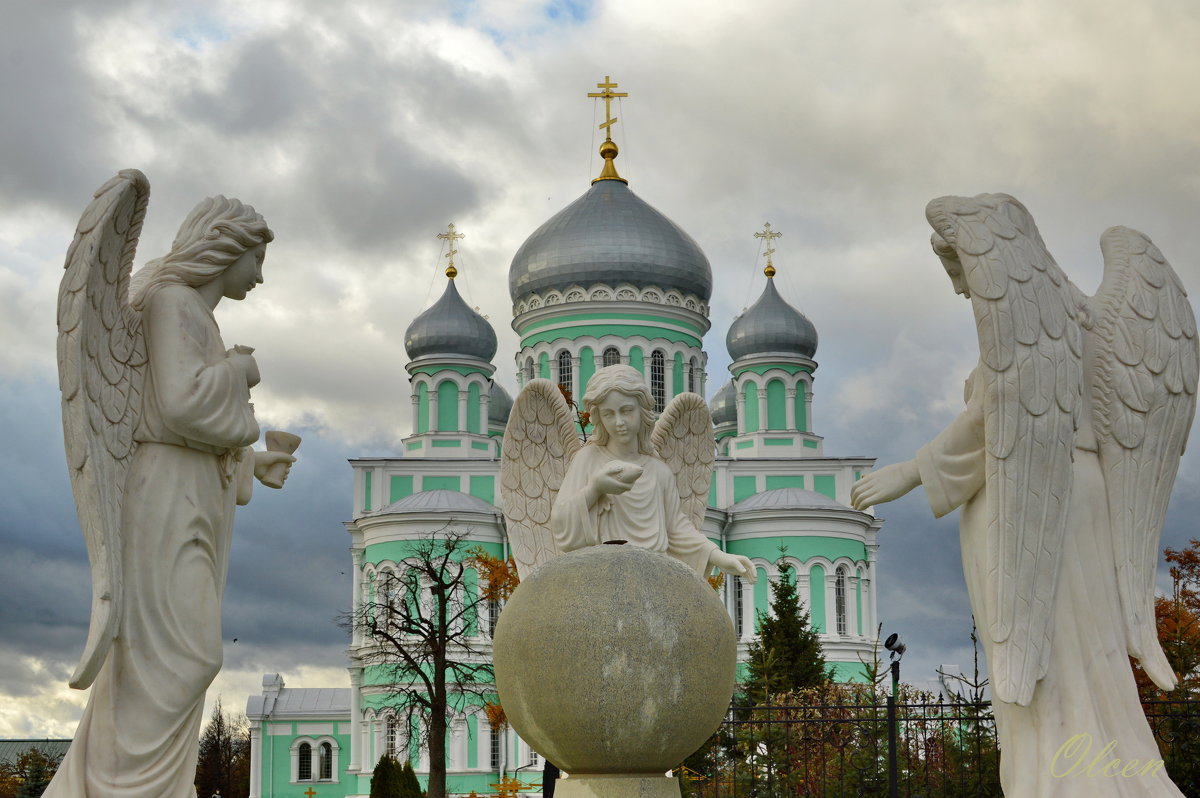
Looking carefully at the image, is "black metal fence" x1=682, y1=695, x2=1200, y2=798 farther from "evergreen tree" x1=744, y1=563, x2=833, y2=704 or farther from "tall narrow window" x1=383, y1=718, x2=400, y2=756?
"tall narrow window" x1=383, y1=718, x2=400, y2=756

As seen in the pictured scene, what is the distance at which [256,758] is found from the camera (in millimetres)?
47094

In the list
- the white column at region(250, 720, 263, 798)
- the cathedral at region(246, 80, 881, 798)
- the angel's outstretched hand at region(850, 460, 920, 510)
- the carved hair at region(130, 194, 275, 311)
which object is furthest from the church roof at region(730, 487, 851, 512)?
the carved hair at region(130, 194, 275, 311)

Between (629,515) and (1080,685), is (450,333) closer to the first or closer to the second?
(629,515)

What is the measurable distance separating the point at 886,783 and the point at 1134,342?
23.6ft

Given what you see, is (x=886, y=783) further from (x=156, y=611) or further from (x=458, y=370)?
(x=458, y=370)

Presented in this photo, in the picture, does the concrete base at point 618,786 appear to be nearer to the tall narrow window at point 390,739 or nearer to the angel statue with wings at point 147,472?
the angel statue with wings at point 147,472

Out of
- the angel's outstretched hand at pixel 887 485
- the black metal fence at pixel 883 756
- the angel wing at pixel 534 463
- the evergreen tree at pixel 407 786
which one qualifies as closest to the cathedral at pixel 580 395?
the evergreen tree at pixel 407 786

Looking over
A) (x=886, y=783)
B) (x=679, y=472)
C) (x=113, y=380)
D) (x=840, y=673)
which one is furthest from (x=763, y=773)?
(x=840, y=673)

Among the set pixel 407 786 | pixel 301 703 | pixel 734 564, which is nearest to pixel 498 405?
pixel 301 703

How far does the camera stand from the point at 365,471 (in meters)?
46.9

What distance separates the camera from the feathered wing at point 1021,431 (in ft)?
18.0

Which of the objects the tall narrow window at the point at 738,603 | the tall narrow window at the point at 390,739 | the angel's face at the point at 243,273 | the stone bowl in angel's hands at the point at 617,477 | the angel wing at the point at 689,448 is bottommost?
the tall narrow window at the point at 390,739

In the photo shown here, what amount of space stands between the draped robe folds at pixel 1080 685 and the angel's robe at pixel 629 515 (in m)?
1.82

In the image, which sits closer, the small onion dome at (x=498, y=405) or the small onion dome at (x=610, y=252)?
the small onion dome at (x=610, y=252)
